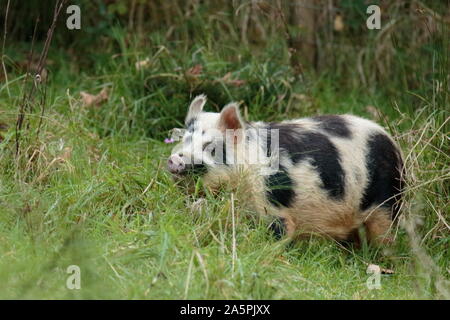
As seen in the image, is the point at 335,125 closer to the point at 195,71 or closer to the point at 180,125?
the point at 180,125

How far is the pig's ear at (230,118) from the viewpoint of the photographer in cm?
489

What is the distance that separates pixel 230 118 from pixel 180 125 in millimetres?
1600

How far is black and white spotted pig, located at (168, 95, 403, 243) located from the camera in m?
4.82

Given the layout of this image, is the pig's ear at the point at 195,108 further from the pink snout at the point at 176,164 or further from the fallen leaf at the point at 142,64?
the fallen leaf at the point at 142,64

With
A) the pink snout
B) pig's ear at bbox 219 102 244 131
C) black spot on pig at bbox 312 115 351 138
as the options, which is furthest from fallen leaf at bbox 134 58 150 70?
the pink snout

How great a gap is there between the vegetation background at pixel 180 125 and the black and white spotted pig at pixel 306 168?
12 centimetres

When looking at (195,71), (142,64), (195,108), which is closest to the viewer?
(195,108)

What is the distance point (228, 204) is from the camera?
463 cm

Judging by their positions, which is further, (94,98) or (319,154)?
(94,98)

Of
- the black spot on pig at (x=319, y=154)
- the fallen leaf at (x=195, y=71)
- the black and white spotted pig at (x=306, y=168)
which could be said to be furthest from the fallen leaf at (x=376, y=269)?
the fallen leaf at (x=195, y=71)

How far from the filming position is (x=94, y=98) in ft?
21.8

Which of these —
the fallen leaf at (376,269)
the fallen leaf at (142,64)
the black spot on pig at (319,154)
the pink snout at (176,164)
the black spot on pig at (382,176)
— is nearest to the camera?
the pink snout at (176,164)

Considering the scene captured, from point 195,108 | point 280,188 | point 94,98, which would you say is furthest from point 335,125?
point 94,98

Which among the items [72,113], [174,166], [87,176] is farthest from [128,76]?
[174,166]
